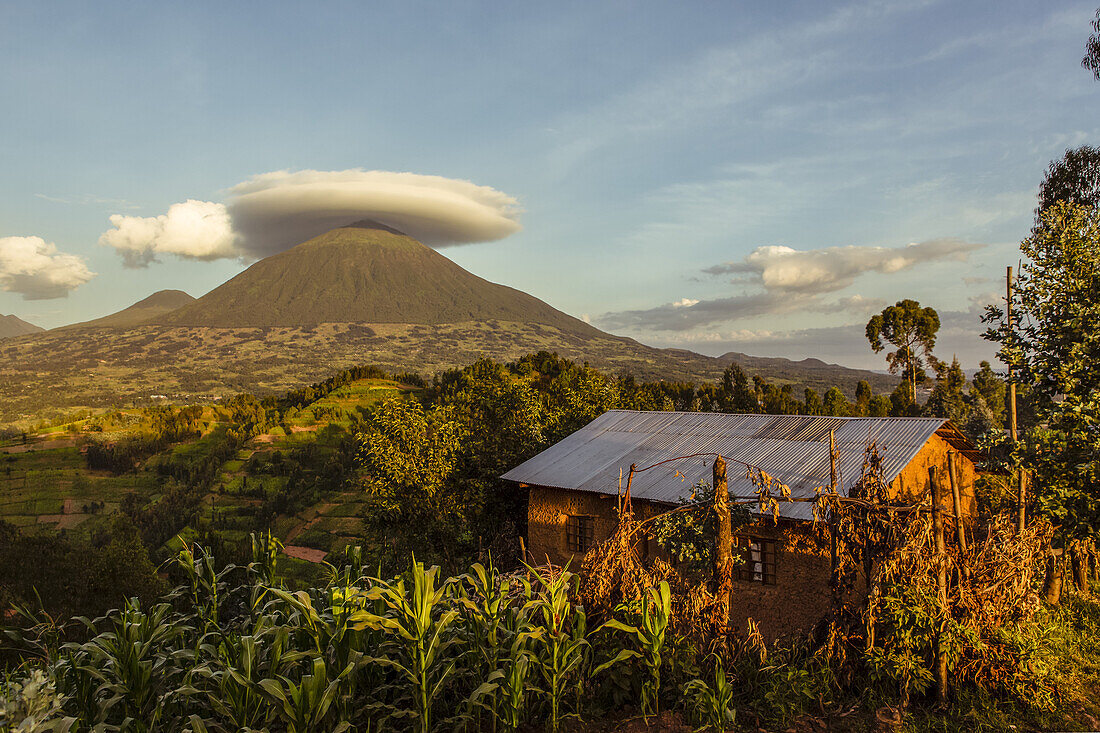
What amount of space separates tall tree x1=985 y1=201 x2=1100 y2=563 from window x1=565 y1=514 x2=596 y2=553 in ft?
26.3

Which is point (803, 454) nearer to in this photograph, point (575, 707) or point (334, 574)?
point (575, 707)

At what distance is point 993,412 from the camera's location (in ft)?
156

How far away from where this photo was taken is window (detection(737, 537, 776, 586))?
34.8ft

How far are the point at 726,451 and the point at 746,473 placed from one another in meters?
0.96

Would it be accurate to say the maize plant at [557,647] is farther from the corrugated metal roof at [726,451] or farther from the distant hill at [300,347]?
the distant hill at [300,347]

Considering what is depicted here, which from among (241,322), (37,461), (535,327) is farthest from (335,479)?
(241,322)

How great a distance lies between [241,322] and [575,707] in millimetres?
196378

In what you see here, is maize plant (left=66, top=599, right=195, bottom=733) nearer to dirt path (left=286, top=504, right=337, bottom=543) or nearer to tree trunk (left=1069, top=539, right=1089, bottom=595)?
tree trunk (left=1069, top=539, right=1089, bottom=595)

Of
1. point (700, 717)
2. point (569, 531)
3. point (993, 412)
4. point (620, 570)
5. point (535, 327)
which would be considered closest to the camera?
point (700, 717)

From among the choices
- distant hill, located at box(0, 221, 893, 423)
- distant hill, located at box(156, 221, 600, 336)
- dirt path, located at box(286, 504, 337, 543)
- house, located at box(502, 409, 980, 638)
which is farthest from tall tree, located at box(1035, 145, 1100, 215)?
distant hill, located at box(156, 221, 600, 336)

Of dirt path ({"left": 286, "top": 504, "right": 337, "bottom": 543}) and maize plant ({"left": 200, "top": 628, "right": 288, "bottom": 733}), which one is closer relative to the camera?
maize plant ({"left": 200, "top": 628, "right": 288, "bottom": 733})

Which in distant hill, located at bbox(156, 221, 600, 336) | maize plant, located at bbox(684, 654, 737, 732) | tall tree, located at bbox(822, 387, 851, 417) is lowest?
maize plant, located at bbox(684, 654, 737, 732)

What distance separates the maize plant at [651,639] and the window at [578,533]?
26.4 feet

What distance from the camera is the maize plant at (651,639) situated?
5.19 m
